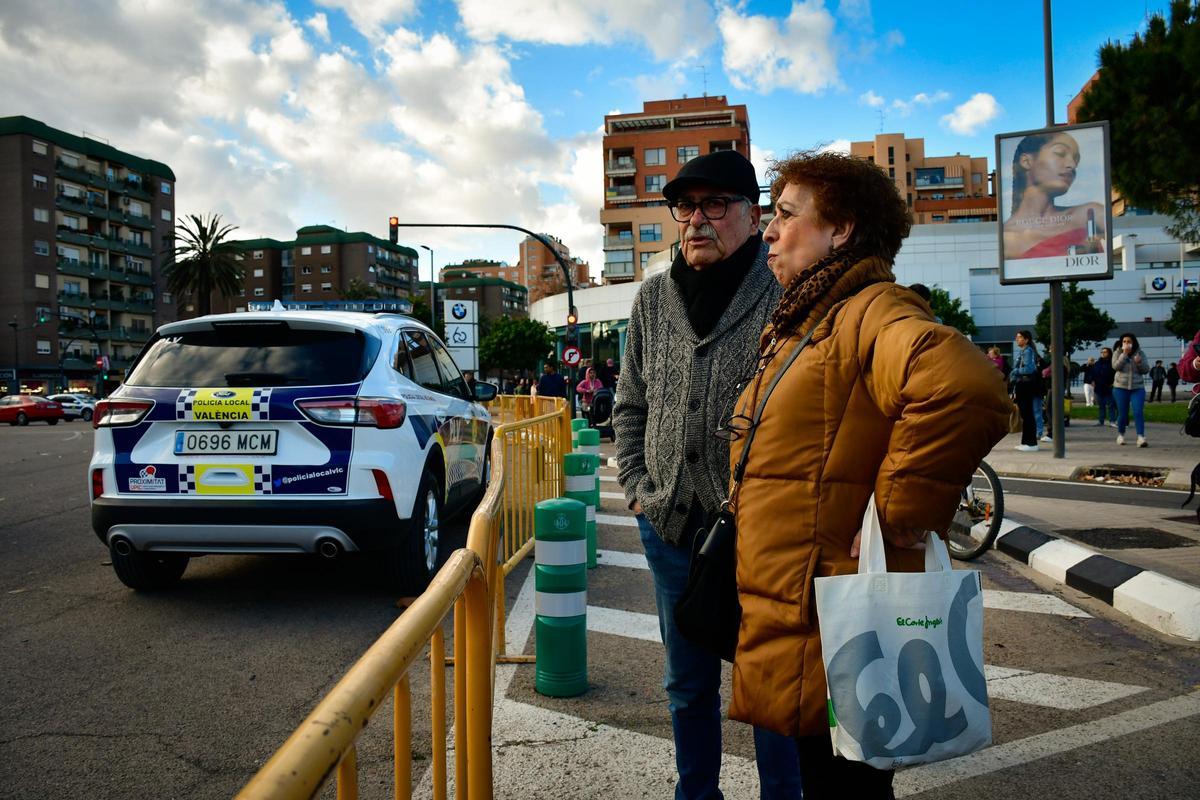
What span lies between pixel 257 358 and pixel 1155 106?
1447 cm

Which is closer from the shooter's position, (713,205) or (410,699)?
(410,699)

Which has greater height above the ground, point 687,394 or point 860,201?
point 860,201

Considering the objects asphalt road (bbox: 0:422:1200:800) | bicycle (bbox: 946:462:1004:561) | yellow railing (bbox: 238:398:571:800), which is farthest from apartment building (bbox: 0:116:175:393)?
yellow railing (bbox: 238:398:571:800)

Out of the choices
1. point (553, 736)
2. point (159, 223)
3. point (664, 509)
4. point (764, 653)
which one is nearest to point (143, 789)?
point (553, 736)

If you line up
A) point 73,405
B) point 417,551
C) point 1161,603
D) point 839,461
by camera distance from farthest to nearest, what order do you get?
point 73,405
point 417,551
point 1161,603
point 839,461

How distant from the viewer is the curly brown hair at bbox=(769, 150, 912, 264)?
2.04 m

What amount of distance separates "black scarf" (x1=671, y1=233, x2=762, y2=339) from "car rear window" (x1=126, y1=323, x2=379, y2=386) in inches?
114

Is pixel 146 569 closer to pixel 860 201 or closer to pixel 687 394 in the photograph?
pixel 687 394

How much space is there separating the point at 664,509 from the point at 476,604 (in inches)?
28.9

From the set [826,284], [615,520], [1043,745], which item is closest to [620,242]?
[615,520]

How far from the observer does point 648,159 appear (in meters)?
80.2

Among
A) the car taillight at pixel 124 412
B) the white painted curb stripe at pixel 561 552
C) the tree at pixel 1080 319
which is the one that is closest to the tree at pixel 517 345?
the tree at pixel 1080 319

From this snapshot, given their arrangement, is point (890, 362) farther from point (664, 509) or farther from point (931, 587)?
point (664, 509)

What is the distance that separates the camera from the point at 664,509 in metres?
2.63
